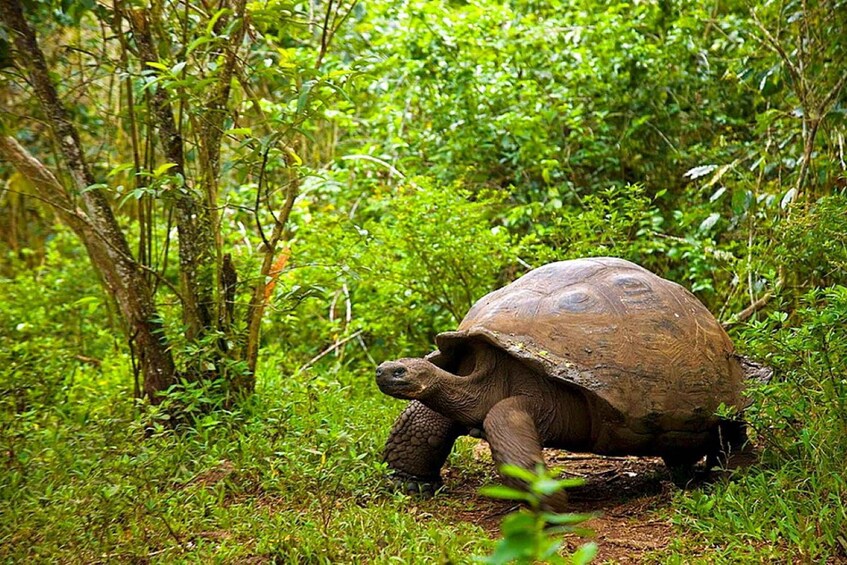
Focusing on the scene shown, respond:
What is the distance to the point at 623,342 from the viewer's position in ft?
11.1

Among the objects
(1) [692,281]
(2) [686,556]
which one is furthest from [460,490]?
(1) [692,281]

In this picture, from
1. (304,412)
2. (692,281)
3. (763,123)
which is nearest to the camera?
(304,412)

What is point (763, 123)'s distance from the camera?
573 cm

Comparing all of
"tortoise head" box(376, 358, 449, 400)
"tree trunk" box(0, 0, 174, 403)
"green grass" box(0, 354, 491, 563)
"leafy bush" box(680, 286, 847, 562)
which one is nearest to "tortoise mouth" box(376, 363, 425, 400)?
"tortoise head" box(376, 358, 449, 400)

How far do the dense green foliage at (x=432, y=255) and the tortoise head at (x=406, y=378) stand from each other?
357 mm

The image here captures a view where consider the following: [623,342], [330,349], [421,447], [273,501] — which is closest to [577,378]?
[623,342]

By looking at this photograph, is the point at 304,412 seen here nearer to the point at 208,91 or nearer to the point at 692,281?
the point at 208,91

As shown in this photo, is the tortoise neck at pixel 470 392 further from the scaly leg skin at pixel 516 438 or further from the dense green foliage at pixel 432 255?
the dense green foliage at pixel 432 255

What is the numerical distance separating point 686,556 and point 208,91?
3163 millimetres

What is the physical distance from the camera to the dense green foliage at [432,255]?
3.12 metres

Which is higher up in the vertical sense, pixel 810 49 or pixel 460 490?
pixel 810 49

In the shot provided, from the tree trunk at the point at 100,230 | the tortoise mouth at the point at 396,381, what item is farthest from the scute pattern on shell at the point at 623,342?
the tree trunk at the point at 100,230

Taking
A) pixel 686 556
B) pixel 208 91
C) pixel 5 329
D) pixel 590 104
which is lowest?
pixel 5 329

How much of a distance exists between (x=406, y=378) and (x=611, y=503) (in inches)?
38.7
